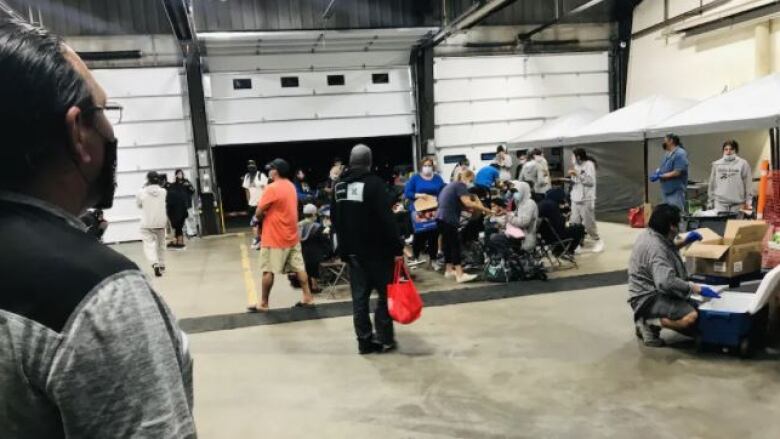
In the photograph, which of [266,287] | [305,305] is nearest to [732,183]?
[305,305]

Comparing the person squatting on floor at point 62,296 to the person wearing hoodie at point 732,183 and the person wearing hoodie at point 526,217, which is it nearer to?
the person wearing hoodie at point 526,217

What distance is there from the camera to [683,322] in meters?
4.11

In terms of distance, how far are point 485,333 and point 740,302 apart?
1.97 m

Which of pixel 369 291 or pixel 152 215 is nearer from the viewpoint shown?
pixel 369 291

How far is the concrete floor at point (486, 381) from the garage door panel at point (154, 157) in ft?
29.2

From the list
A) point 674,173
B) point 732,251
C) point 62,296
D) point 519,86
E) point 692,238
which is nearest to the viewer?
point 62,296

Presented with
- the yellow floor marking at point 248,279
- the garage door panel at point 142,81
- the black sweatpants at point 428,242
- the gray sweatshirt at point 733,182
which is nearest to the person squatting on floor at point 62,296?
the yellow floor marking at point 248,279

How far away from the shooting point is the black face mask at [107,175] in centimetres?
82

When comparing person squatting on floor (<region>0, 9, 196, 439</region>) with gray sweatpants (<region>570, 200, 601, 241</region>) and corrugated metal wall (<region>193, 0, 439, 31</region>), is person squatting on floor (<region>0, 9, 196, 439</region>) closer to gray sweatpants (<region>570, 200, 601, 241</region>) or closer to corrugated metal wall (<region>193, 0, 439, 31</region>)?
gray sweatpants (<region>570, 200, 601, 241</region>)

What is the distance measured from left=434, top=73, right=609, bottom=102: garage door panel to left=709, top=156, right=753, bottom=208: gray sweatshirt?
7.41 metres

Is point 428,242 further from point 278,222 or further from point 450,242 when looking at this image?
point 278,222

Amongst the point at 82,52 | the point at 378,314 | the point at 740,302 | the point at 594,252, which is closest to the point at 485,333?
the point at 378,314

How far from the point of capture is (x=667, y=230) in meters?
4.23

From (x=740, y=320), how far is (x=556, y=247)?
10.8 feet
